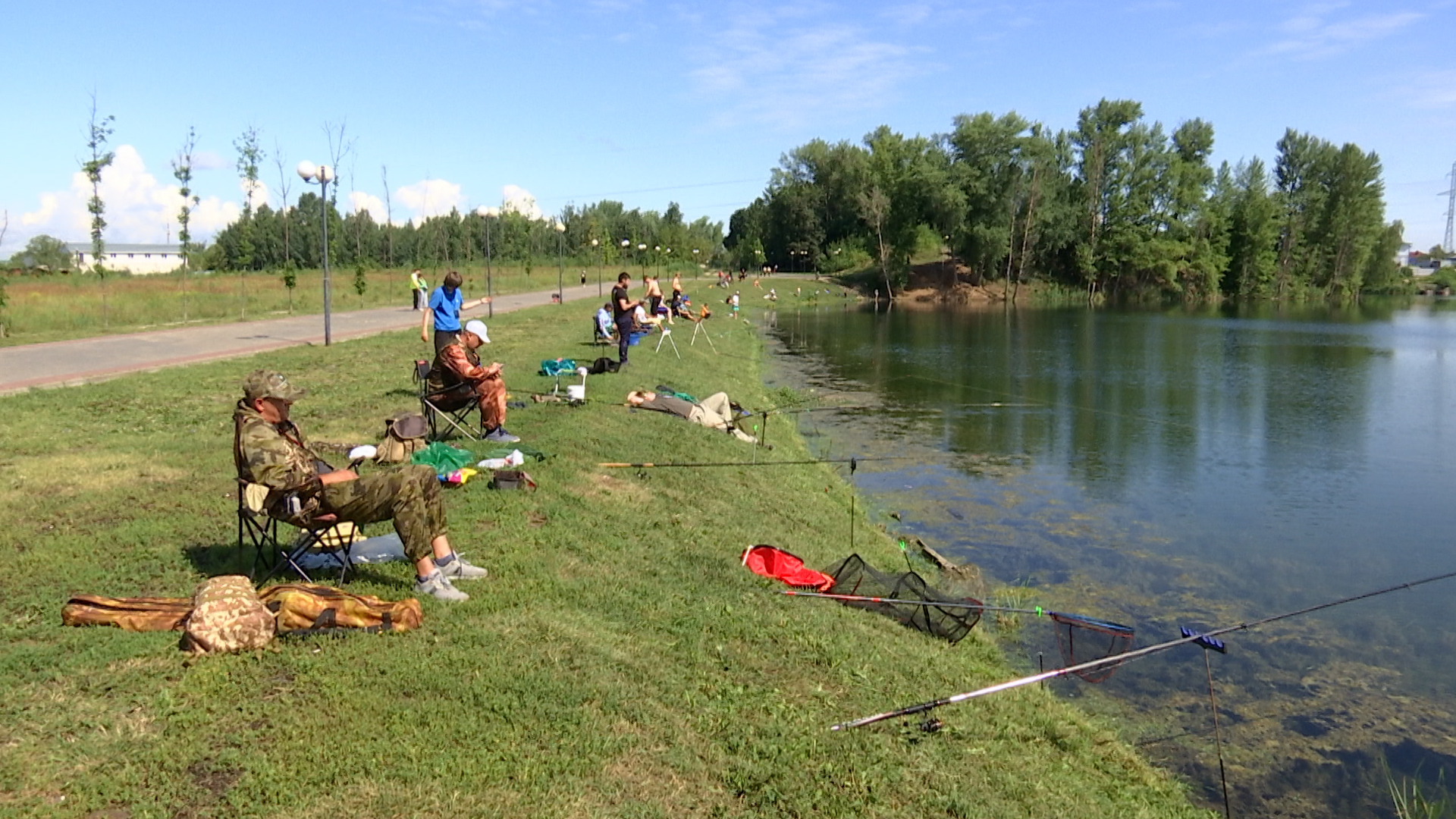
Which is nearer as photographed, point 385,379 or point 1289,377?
point 385,379

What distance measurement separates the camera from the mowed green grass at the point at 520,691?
155 inches

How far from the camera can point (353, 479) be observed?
5.68 meters

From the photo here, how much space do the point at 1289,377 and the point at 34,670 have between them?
29.8m

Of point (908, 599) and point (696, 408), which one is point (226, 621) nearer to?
point (908, 599)

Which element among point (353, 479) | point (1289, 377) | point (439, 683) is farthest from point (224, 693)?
point (1289, 377)

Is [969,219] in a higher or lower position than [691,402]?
higher

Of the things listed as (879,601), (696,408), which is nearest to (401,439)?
(879,601)

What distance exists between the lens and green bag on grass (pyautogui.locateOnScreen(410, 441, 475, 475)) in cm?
862

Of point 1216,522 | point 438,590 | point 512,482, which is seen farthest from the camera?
point 1216,522

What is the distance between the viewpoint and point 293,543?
20.4 feet

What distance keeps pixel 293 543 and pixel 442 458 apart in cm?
260

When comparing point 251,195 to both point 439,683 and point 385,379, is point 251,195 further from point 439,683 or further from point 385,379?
point 439,683

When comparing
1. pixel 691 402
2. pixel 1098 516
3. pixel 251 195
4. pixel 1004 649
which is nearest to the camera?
pixel 1004 649

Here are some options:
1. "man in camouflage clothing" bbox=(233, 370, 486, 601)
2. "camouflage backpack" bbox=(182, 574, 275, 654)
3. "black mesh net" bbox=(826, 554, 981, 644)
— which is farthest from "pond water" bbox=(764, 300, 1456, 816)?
"camouflage backpack" bbox=(182, 574, 275, 654)
